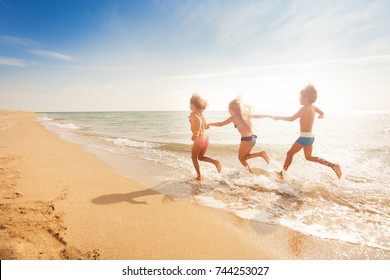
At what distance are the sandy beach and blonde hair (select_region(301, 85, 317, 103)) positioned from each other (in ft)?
10.8

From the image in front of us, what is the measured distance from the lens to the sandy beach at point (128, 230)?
96.0 inches

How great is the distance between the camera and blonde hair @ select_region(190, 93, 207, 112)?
5.19 metres

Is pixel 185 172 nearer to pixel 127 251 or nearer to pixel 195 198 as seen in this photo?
pixel 195 198

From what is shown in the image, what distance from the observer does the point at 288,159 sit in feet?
18.1

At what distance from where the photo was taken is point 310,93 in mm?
5031

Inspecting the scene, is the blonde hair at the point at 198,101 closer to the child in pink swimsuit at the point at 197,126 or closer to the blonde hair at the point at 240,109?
the child in pink swimsuit at the point at 197,126

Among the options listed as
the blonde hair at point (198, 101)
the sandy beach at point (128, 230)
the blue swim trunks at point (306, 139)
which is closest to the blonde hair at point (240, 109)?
the blonde hair at point (198, 101)

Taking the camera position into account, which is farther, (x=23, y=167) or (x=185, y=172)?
(x=185, y=172)

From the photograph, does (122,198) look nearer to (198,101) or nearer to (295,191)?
(198,101)

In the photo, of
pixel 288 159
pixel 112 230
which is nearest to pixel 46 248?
pixel 112 230

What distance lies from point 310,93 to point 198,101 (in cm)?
258

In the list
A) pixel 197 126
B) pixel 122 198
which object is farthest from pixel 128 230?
pixel 197 126

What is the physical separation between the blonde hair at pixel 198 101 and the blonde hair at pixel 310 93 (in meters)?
2.31
